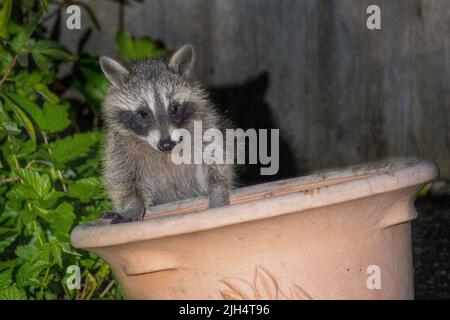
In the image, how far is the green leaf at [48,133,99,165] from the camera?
309 centimetres

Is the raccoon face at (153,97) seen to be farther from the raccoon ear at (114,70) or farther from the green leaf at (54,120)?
the green leaf at (54,120)

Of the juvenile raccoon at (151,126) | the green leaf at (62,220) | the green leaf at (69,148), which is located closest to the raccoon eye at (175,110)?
the juvenile raccoon at (151,126)

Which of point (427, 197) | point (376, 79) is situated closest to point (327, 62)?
point (376, 79)

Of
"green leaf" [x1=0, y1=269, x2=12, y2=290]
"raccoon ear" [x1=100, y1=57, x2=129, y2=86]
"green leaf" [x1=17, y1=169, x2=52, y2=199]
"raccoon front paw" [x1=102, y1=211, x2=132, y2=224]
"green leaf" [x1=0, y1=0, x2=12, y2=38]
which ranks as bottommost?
"green leaf" [x1=0, y1=269, x2=12, y2=290]

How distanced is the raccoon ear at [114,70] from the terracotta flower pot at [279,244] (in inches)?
40.2

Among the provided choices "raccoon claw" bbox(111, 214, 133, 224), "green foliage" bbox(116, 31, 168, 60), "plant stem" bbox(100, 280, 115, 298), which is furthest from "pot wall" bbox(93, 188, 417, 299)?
"green foliage" bbox(116, 31, 168, 60)

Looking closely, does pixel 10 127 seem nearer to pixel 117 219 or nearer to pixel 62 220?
pixel 62 220

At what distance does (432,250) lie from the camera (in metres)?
3.51

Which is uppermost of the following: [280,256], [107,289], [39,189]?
[39,189]

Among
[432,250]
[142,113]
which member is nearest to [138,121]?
[142,113]

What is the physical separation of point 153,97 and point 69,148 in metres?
0.42

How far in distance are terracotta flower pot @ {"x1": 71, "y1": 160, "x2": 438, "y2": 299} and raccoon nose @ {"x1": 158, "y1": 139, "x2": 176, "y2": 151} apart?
2.15 feet

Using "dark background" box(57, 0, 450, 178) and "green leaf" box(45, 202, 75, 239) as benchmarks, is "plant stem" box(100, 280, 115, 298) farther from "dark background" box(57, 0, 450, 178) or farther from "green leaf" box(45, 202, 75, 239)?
"dark background" box(57, 0, 450, 178)

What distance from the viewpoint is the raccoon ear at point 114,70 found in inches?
123
